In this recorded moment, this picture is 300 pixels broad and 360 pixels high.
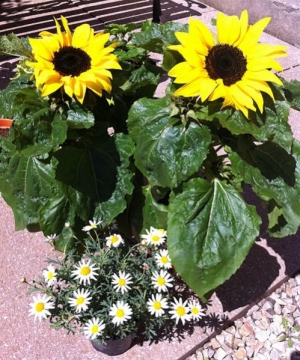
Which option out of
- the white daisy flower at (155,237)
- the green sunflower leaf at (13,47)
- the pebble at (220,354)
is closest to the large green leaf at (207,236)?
the white daisy flower at (155,237)

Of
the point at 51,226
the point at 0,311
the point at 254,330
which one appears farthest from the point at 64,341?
the point at 254,330

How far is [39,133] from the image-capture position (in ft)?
6.10

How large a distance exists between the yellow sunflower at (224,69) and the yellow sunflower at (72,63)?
0.91 feet

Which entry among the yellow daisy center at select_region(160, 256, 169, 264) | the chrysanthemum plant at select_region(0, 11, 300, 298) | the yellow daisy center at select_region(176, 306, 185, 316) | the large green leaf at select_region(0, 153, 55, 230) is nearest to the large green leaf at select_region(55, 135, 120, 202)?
Answer: the chrysanthemum plant at select_region(0, 11, 300, 298)

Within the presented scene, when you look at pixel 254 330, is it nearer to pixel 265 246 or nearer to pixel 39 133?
pixel 265 246

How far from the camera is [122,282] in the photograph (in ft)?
6.39

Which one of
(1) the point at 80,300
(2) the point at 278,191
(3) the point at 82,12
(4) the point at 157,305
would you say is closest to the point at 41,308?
(1) the point at 80,300

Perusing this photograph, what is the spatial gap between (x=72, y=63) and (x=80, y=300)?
0.91m

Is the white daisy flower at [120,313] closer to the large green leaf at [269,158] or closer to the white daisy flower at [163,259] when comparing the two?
the white daisy flower at [163,259]

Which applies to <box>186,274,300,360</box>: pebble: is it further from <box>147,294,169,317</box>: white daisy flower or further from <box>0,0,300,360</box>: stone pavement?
<box>147,294,169,317</box>: white daisy flower

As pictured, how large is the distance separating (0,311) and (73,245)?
56 centimetres

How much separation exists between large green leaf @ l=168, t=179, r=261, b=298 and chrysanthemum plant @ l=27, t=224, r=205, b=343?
14 cm

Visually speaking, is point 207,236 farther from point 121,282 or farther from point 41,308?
point 41,308

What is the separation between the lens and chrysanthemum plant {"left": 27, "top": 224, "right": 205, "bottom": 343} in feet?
6.32
